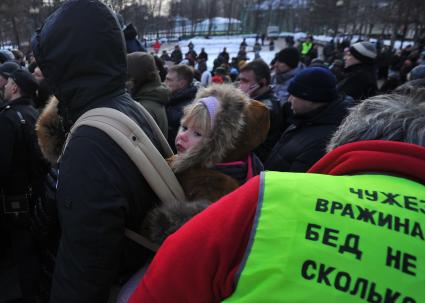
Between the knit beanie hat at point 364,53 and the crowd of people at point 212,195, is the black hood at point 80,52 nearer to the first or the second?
the crowd of people at point 212,195

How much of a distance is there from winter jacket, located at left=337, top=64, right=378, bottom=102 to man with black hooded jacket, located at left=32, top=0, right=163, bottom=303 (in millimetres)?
4154

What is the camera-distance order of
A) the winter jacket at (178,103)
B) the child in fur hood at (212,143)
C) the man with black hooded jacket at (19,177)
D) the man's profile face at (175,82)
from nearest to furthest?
the child in fur hood at (212,143), the man with black hooded jacket at (19,177), the winter jacket at (178,103), the man's profile face at (175,82)

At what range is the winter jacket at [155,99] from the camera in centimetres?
322

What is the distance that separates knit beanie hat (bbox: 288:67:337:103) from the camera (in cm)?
281

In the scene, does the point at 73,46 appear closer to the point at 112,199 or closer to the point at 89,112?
the point at 89,112

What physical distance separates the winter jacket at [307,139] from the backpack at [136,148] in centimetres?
142

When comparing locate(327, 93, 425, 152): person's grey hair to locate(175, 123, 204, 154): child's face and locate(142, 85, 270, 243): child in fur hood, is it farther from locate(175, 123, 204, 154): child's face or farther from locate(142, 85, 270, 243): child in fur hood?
locate(175, 123, 204, 154): child's face

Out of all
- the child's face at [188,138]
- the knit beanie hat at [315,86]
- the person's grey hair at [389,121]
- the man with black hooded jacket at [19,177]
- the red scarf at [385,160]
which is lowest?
the man with black hooded jacket at [19,177]

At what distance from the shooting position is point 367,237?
705 mm

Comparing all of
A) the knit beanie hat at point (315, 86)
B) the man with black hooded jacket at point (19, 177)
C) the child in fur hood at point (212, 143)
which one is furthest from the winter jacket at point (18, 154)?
the knit beanie hat at point (315, 86)

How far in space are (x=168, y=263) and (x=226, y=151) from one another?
40.1 inches

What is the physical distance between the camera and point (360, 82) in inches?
191

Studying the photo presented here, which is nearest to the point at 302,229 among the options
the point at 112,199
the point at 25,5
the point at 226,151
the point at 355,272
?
the point at 355,272

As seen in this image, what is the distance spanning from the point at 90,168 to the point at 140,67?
6.99 feet
